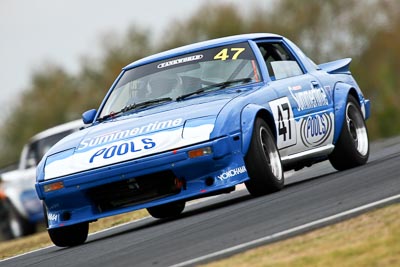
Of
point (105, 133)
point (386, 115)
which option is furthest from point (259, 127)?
point (386, 115)

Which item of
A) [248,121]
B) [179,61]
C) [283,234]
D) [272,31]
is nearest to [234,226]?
[283,234]

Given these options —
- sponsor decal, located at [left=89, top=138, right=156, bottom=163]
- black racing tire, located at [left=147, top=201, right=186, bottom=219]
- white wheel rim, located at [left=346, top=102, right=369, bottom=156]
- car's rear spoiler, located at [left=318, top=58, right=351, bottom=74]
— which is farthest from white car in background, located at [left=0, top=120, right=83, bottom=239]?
sponsor decal, located at [left=89, top=138, right=156, bottom=163]

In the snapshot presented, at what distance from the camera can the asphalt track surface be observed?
7.85m

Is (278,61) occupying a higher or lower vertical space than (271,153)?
higher

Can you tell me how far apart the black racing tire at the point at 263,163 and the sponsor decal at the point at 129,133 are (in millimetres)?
637

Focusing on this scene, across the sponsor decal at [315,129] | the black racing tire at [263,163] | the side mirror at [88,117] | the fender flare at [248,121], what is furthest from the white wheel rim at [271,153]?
the side mirror at [88,117]

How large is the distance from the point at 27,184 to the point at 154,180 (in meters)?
12.4

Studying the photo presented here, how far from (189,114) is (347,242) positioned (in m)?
3.11

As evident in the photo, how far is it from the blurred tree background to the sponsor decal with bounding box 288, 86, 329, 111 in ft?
90.4

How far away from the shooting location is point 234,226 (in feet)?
28.4

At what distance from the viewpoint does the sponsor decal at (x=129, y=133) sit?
32.1 ft

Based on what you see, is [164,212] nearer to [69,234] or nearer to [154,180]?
[69,234]

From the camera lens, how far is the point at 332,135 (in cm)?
1184

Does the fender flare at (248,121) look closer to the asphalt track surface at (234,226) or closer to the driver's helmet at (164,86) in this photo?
the asphalt track surface at (234,226)
